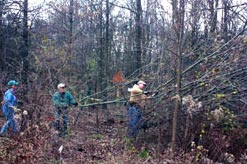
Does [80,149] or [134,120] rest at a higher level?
[134,120]

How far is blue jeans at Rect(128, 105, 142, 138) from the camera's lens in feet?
30.4

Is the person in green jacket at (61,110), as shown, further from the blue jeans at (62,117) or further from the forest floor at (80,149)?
the forest floor at (80,149)

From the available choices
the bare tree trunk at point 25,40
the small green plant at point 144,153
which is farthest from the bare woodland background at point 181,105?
the bare tree trunk at point 25,40

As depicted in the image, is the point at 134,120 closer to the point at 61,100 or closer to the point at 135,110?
the point at 135,110

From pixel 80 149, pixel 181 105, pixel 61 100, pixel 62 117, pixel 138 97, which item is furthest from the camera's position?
pixel 61 100

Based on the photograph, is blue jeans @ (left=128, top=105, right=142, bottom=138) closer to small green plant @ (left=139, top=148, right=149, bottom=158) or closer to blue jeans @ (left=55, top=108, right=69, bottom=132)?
small green plant @ (left=139, top=148, right=149, bottom=158)

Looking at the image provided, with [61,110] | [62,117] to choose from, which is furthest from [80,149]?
[61,110]

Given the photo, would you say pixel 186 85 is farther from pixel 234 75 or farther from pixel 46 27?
pixel 46 27

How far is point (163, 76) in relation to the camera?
9414 millimetres

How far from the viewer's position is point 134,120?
9.52 meters

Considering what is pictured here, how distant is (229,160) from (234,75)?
1.77m

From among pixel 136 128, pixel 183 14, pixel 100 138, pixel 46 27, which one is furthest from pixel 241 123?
pixel 46 27

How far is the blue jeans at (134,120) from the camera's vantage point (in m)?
Result: 9.27

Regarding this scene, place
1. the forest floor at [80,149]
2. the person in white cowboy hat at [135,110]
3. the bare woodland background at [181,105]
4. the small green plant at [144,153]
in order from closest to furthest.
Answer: the forest floor at [80,149] → the bare woodland background at [181,105] → the small green plant at [144,153] → the person in white cowboy hat at [135,110]
